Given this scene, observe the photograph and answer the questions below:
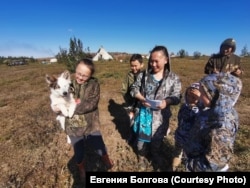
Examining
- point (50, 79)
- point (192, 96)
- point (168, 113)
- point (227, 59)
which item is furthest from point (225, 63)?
point (50, 79)

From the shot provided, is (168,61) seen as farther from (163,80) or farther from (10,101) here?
(10,101)

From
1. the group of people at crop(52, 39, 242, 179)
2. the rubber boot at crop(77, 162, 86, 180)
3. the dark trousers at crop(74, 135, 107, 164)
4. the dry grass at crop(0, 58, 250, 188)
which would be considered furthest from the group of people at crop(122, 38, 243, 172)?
the rubber boot at crop(77, 162, 86, 180)

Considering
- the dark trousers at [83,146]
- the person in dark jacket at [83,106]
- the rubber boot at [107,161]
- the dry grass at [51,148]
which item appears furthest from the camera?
the dry grass at [51,148]

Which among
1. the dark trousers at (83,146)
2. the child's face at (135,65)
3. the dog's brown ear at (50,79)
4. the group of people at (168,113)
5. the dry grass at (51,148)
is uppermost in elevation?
the child's face at (135,65)

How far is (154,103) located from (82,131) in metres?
1.29

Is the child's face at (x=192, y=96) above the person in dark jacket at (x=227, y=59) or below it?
below

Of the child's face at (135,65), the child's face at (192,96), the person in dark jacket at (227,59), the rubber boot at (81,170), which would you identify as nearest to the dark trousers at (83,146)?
the rubber boot at (81,170)

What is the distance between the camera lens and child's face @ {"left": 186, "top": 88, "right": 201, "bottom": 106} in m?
2.92

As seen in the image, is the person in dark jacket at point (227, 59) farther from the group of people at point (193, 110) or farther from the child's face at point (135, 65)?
the child's face at point (135, 65)

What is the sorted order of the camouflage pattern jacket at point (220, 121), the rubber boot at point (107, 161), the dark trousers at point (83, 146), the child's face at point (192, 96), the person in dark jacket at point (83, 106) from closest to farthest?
the camouflage pattern jacket at point (220, 121)
the child's face at point (192, 96)
the person in dark jacket at point (83, 106)
the dark trousers at point (83, 146)
the rubber boot at point (107, 161)

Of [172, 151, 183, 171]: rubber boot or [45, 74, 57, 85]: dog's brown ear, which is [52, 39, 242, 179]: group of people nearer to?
[172, 151, 183, 171]: rubber boot

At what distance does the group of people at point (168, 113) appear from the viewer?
2.46 metres

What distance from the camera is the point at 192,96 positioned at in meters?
3.15

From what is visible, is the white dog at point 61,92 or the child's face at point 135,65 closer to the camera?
the white dog at point 61,92
